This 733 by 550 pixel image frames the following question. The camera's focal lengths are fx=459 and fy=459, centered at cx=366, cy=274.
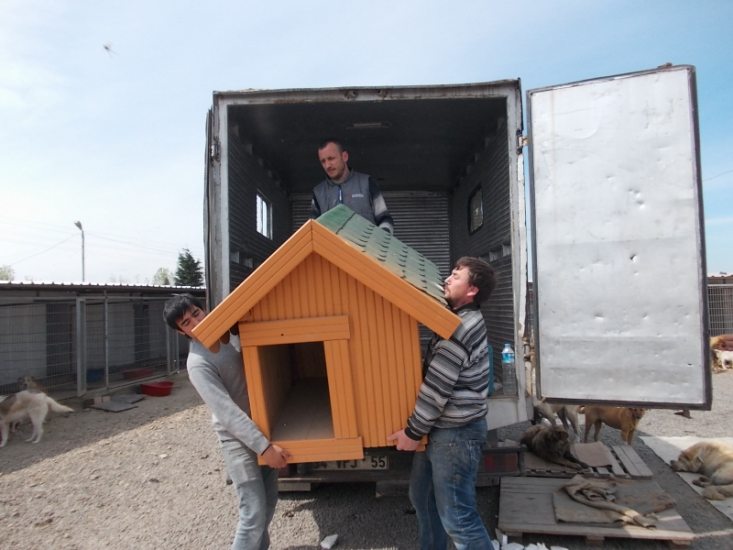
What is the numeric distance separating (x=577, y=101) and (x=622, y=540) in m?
3.03

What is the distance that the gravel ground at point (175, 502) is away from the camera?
346 centimetres

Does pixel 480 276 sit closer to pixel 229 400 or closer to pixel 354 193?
pixel 229 400

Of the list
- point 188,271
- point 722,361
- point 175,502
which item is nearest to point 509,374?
point 175,502

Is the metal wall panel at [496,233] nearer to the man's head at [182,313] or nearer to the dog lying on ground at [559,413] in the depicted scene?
the dog lying on ground at [559,413]

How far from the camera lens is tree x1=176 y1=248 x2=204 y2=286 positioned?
29.4 meters

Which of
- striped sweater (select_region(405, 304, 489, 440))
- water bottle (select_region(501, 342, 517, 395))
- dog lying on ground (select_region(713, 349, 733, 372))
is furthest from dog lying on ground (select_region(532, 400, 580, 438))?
dog lying on ground (select_region(713, 349, 733, 372))

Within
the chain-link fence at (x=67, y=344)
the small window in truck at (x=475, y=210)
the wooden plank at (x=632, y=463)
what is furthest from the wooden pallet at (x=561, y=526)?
the chain-link fence at (x=67, y=344)

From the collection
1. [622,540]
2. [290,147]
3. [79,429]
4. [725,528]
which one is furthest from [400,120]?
[79,429]

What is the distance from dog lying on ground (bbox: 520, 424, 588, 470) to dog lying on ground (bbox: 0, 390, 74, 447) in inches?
264

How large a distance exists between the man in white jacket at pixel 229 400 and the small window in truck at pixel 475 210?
3208mm

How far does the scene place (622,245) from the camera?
2.66m

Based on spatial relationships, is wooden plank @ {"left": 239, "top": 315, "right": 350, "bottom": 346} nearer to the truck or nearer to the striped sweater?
the striped sweater

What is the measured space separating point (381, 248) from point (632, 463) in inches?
141

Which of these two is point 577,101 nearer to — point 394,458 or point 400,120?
point 400,120
